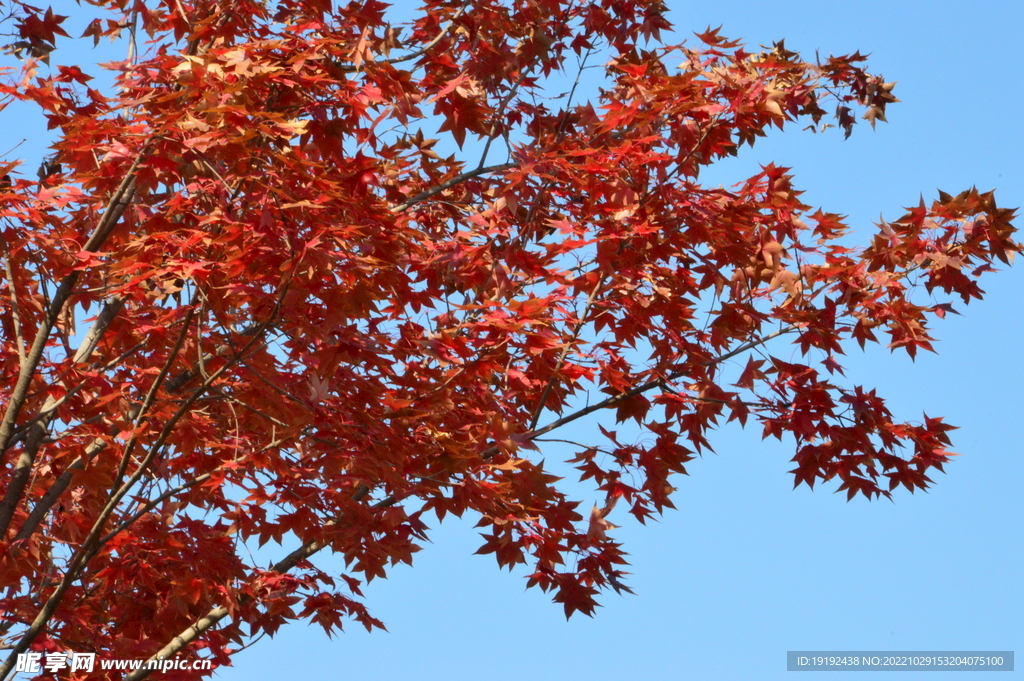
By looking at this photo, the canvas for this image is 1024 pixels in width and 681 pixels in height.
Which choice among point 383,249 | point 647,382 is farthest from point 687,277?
point 383,249

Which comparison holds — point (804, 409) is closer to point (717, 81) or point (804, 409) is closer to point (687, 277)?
point (687, 277)

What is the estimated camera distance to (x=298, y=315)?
4234mm

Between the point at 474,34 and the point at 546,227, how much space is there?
1.26 m

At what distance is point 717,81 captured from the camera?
4840 mm

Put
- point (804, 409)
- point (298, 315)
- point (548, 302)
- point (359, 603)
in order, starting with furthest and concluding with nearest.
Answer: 1. point (359, 603)
2. point (804, 409)
3. point (548, 302)
4. point (298, 315)

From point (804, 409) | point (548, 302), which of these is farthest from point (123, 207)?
point (804, 409)

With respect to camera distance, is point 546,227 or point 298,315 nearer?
point 298,315

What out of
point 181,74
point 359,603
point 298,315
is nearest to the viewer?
A: point 181,74

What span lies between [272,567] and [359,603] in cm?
63

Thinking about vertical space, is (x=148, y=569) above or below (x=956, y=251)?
below

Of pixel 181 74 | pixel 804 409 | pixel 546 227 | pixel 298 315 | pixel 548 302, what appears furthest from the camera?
pixel 546 227

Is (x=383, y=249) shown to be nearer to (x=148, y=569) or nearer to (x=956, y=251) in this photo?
(x=148, y=569)

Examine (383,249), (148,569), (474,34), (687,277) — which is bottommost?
(148,569)

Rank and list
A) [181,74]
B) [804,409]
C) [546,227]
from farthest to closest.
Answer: [546,227], [804,409], [181,74]
